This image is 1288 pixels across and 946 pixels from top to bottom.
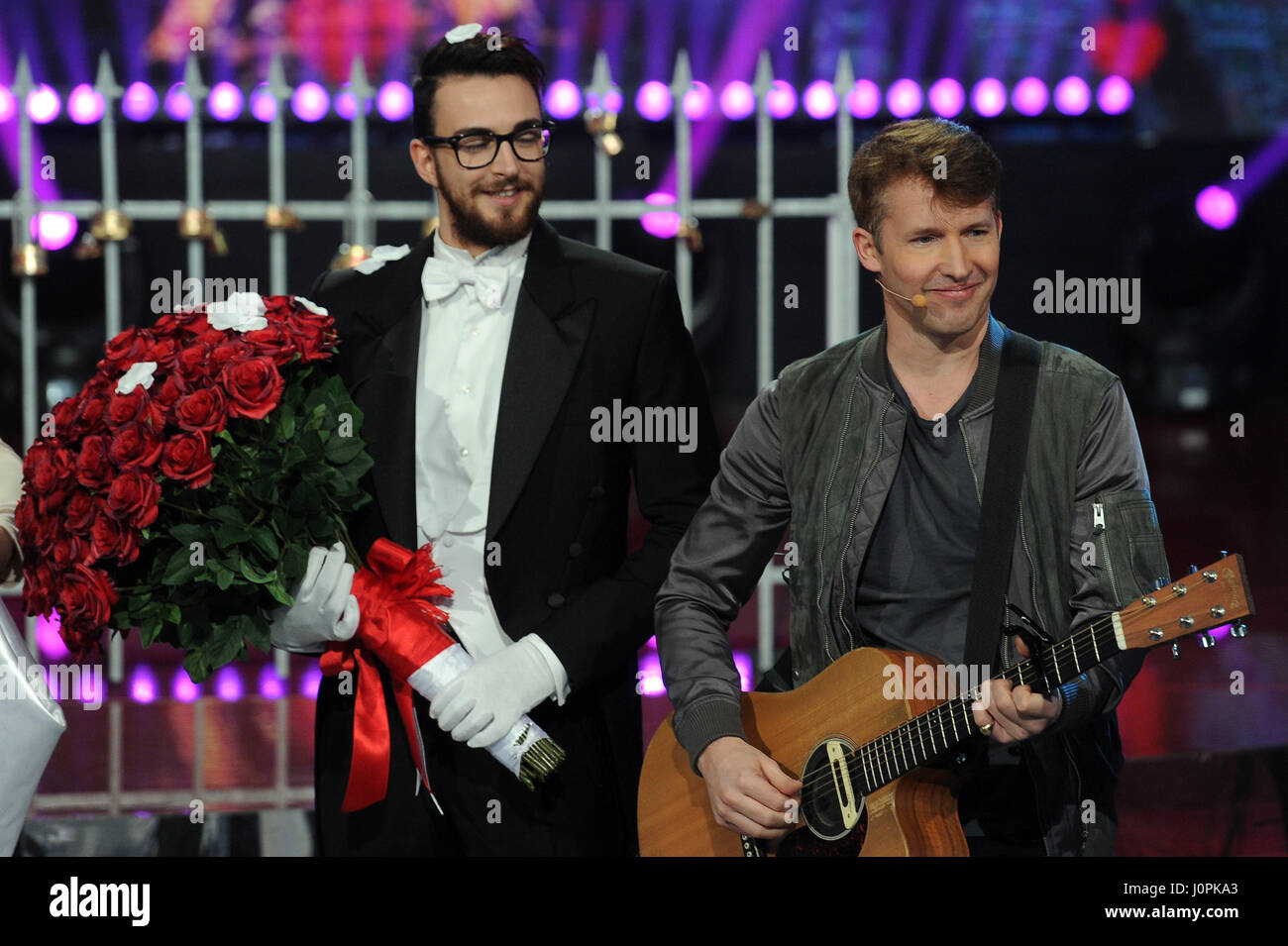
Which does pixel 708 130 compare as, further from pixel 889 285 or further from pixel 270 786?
pixel 889 285

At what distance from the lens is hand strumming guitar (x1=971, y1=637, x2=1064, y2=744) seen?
213 cm

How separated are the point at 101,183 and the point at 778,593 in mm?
4072

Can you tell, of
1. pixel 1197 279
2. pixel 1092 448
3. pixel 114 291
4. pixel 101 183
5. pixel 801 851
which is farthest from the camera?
pixel 1197 279

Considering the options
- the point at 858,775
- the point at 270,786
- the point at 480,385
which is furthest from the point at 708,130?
the point at 858,775

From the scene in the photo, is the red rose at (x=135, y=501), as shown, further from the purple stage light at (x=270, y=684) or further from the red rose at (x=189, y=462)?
the purple stage light at (x=270, y=684)

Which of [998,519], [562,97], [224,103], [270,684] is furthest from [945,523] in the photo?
[224,103]

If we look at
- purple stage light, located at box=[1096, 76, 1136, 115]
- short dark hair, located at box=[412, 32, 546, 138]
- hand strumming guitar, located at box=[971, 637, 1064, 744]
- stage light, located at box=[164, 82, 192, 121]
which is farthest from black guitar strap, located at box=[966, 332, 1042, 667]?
purple stage light, located at box=[1096, 76, 1136, 115]

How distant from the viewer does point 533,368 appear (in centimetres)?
272

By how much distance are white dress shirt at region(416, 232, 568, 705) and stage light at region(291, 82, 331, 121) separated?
5.26 metres

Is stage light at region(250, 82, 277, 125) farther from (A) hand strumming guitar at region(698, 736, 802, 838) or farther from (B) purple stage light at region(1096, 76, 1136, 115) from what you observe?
Result: (A) hand strumming guitar at region(698, 736, 802, 838)

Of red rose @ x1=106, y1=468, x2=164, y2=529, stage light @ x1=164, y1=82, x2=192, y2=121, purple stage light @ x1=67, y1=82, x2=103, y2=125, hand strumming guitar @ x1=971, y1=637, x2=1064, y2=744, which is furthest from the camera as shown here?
stage light @ x1=164, y1=82, x2=192, y2=121

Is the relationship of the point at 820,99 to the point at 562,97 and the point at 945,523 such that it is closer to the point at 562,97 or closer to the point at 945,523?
the point at 562,97

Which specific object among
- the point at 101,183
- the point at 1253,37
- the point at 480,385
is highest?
the point at 1253,37

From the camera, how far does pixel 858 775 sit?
2.37 m
